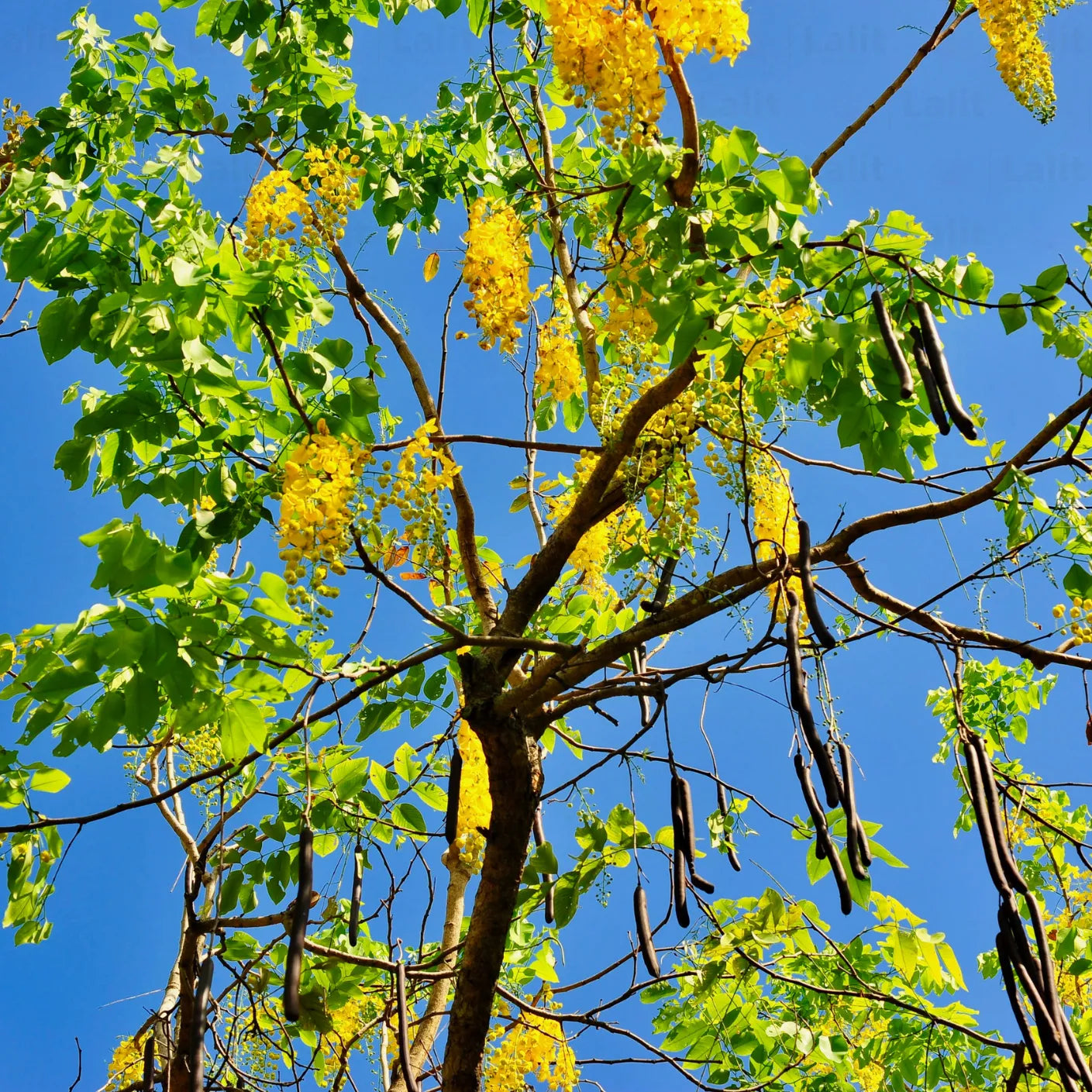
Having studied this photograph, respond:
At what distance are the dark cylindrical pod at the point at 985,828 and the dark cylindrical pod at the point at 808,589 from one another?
14.2 inches

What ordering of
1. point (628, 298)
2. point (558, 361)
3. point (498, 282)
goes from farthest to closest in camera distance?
point (558, 361), point (498, 282), point (628, 298)

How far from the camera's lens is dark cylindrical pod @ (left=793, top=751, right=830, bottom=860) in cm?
169

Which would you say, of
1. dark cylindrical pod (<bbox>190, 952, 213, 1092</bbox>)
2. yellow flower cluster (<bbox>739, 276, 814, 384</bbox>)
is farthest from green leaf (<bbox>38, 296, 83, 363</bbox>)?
yellow flower cluster (<bbox>739, 276, 814, 384</bbox>)

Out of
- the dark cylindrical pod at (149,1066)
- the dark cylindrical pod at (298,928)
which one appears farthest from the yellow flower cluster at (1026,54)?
the dark cylindrical pod at (149,1066)

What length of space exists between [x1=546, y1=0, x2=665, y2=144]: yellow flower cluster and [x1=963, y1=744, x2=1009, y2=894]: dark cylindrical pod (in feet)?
5.97

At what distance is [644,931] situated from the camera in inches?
107

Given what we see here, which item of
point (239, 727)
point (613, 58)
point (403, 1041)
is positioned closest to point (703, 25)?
point (613, 58)

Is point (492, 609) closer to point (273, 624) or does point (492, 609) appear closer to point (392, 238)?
point (273, 624)

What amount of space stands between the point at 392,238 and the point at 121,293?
211 centimetres

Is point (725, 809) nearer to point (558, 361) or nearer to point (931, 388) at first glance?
point (931, 388)

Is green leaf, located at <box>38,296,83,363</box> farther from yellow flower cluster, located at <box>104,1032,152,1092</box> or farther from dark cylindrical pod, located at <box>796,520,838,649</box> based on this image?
yellow flower cluster, located at <box>104,1032,152,1092</box>

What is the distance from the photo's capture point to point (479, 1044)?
3125mm

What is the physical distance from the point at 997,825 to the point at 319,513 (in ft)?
5.01

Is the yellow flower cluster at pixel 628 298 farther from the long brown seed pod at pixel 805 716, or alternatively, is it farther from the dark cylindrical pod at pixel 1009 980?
the dark cylindrical pod at pixel 1009 980
